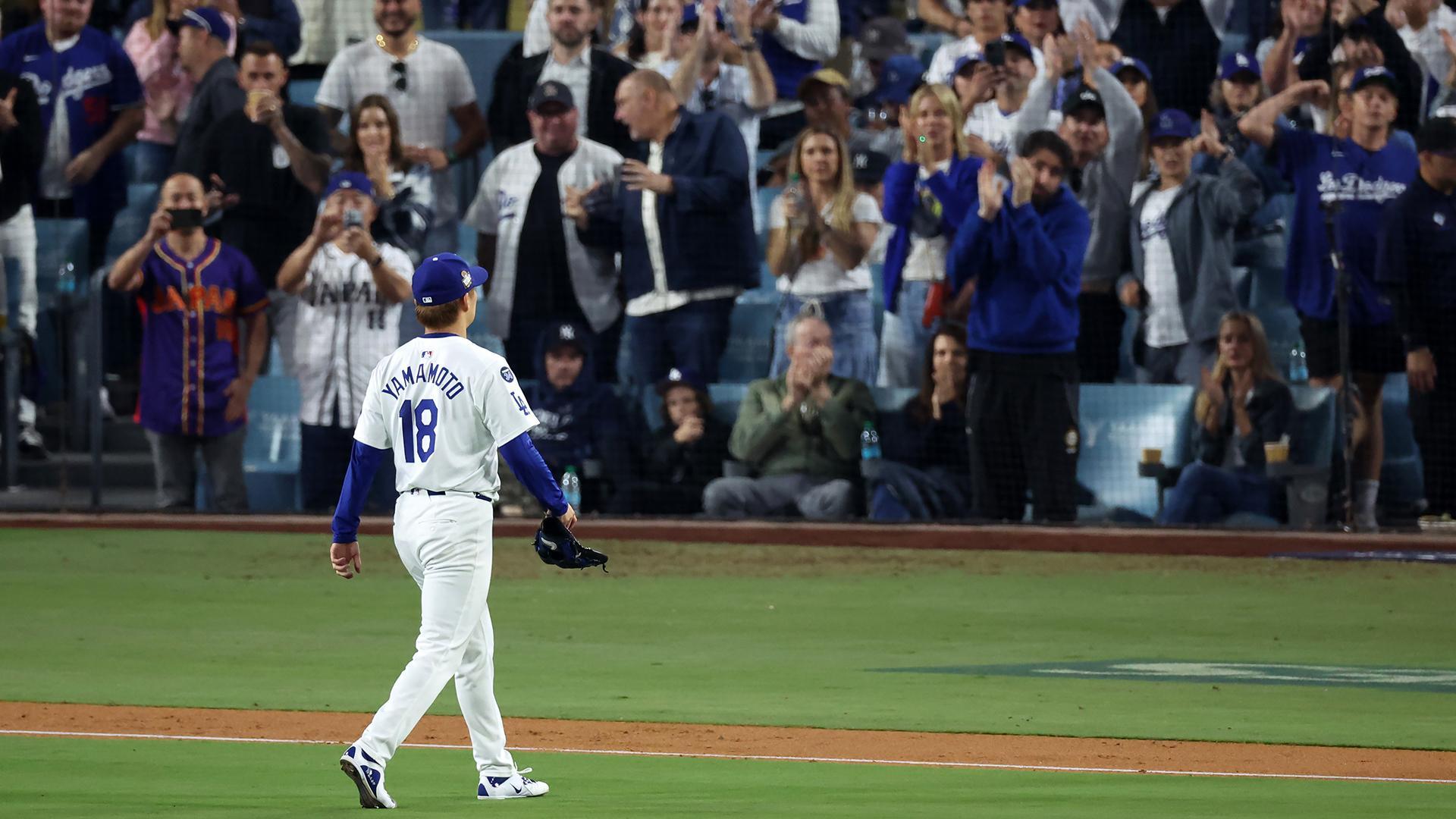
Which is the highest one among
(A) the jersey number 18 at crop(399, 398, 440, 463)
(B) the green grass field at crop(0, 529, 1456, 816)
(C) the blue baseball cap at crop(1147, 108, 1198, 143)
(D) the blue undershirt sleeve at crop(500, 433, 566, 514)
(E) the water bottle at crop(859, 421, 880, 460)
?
(C) the blue baseball cap at crop(1147, 108, 1198, 143)

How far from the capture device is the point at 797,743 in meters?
8.67

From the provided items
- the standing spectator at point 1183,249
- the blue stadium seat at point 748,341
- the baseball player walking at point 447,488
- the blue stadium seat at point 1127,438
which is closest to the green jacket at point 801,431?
the blue stadium seat at point 748,341

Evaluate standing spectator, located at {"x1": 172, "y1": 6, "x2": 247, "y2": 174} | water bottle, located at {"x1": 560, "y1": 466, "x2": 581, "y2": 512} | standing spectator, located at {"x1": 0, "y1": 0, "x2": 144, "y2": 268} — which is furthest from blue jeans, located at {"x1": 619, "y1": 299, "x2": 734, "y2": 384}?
standing spectator, located at {"x1": 0, "y1": 0, "x2": 144, "y2": 268}

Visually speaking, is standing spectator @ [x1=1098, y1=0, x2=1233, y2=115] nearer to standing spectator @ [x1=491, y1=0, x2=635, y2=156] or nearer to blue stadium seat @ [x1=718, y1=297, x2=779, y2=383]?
blue stadium seat @ [x1=718, y1=297, x2=779, y2=383]

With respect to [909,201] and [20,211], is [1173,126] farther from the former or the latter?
[20,211]

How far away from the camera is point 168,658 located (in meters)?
11.4

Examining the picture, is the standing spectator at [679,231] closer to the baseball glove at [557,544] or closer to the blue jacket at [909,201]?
the blue jacket at [909,201]

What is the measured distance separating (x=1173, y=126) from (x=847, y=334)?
2662 millimetres

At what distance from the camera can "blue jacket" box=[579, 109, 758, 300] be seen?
1659 centimetres

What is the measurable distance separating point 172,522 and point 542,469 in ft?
35.8

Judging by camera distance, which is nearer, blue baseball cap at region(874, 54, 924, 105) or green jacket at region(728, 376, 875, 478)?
green jacket at region(728, 376, 875, 478)

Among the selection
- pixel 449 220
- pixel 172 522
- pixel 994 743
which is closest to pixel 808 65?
pixel 449 220

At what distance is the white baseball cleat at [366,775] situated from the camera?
665 centimetres

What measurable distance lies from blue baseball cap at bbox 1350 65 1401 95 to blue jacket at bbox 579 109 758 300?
4.24m
